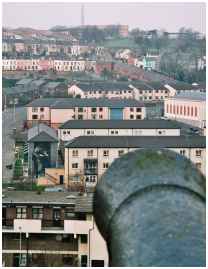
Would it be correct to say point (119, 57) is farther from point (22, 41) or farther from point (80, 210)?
point (80, 210)

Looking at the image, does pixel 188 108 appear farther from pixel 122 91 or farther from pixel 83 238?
pixel 83 238

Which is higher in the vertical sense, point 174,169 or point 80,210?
point 174,169

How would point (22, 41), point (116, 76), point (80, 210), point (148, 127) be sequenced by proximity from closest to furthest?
point (80, 210), point (148, 127), point (116, 76), point (22, 41)

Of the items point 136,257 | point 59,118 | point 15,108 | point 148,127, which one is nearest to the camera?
point 136,257

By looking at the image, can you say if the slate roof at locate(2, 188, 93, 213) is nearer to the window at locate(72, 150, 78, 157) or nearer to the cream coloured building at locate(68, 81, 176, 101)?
the window at locate(72, 150, 78, 157)

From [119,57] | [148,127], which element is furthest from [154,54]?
[148,127]

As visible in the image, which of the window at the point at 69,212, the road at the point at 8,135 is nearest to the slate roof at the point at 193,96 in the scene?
the road at the point at 8,135
